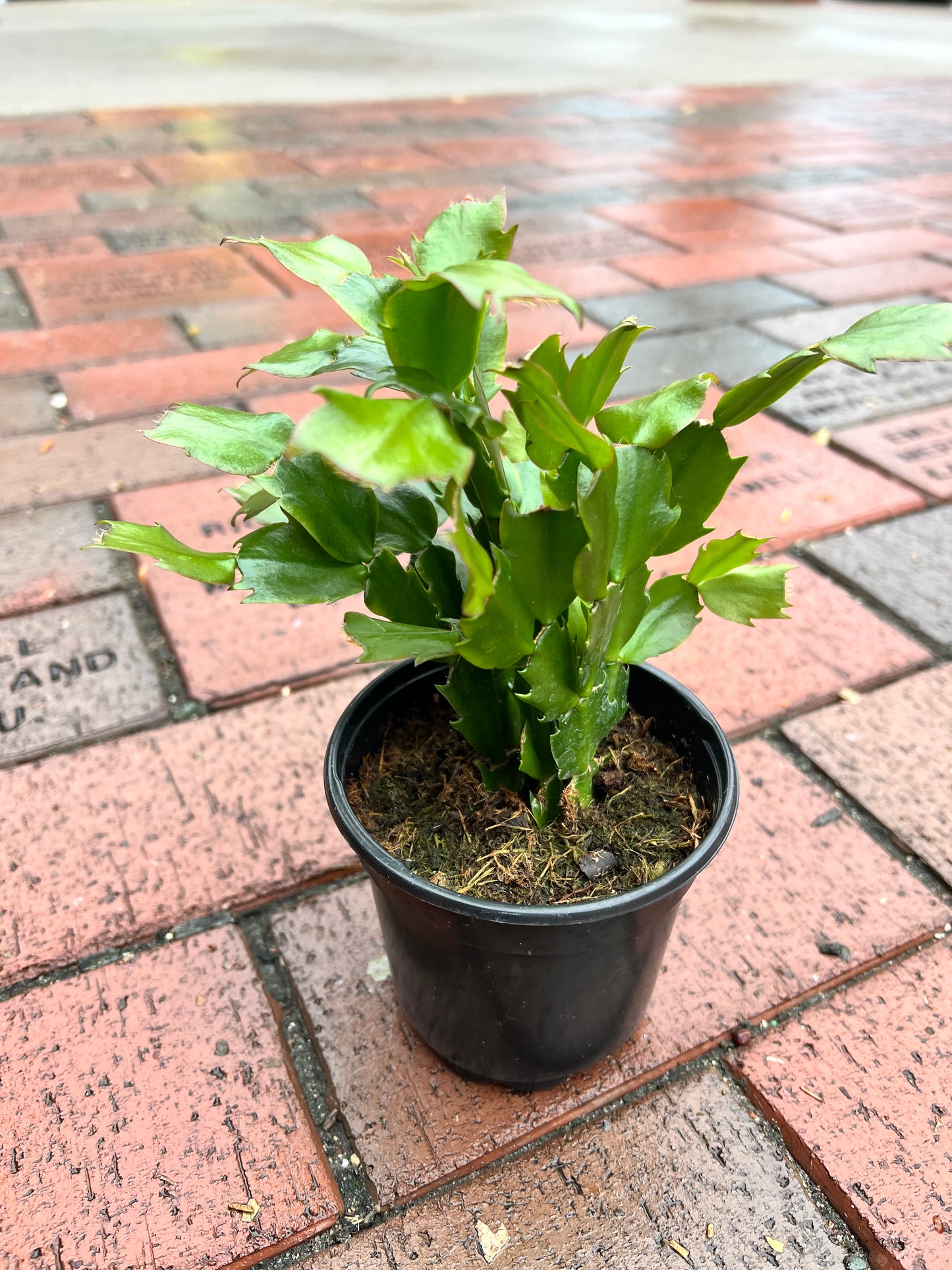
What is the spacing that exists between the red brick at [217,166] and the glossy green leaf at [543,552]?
2.96m

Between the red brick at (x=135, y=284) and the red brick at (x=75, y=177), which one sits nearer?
the red brick at (x=135, y=284)

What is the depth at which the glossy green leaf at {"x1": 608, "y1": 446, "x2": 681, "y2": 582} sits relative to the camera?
0.63 metres

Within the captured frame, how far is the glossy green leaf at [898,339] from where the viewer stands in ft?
1.82

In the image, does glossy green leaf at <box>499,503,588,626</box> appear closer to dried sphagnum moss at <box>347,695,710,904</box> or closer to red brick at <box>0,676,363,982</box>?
dried sphagnum moss at <box>347,695,710,904</box>

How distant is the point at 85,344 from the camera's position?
2.05m

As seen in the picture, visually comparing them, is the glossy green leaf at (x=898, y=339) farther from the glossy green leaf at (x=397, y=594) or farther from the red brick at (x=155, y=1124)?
the red brick at (x=155, y=1124)

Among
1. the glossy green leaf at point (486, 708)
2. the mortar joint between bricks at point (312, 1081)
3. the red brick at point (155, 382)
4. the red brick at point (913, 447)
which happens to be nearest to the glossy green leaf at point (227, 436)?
the glossy green leaf at point (486, 708)

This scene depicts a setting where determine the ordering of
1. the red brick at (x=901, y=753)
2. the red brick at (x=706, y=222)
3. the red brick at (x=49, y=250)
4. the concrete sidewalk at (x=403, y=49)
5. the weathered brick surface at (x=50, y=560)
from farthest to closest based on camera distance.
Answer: the concrete sidewalk at (x=403, y=49) → the red brick at (x=706, y=222) → the red brick at (x=49, y=250) → the weathered brick surface at (x=50, y=560) → the red brick at (x=901, y=753)

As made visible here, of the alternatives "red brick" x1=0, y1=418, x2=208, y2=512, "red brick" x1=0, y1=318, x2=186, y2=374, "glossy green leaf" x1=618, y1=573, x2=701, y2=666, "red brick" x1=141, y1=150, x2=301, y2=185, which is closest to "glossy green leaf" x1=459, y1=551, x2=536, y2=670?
"glossy green leaf" x1=618, y1=573, x2=701, y2=666

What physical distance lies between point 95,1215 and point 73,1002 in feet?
0.67

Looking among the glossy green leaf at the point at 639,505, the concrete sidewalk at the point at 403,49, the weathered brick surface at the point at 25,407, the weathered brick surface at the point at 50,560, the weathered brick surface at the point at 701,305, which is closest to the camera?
the glossy green leaf at the point at 639,505

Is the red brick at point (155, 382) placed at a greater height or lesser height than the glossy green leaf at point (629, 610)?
lesser

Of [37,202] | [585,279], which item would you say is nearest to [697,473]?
[585,279]

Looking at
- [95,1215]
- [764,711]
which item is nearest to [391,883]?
[95,1215]
